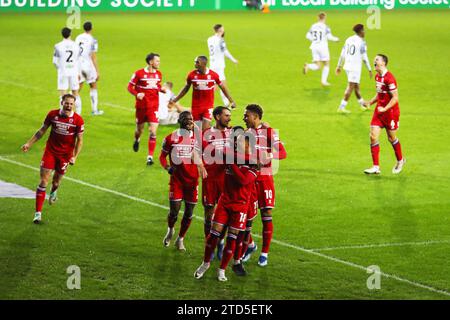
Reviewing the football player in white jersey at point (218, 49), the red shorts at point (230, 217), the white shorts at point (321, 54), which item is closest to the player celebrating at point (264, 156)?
the red shorts at point (230, 217)

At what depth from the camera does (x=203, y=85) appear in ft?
76.7

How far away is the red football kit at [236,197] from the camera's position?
14.2 metres

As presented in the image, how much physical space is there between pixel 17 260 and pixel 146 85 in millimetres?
9165

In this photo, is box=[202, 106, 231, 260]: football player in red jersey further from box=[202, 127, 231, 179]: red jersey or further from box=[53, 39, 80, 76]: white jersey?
box=[53, 39, 80, 76]: white jersey

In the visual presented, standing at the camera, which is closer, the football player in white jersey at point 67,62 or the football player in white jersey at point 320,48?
the football player in white jersey at point 67,62

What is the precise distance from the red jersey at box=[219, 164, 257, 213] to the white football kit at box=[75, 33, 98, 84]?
16.2 m

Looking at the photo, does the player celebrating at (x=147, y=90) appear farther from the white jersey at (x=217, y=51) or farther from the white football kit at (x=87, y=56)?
the white jersey at (x=217, y=51)

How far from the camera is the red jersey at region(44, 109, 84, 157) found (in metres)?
17.7

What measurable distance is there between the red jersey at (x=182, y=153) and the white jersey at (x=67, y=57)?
13.4 metres

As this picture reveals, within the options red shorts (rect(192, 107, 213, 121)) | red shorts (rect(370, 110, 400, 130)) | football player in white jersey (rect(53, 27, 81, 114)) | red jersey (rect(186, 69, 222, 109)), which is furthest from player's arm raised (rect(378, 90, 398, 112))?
football player in white jersey (rect(53, 27, 81, 114))

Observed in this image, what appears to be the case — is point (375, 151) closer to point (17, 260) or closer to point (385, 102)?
point (385, 102)

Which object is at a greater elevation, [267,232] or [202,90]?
[202,90]

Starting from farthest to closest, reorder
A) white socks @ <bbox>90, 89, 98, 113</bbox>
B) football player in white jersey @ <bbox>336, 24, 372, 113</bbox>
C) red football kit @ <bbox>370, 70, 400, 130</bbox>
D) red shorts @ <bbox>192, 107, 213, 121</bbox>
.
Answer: football player in white jersey @ <bbox>336, 24, 372, 113</bbox>
white socks @ <bbox>90, 89, 98, 113</bbox>
red shorts @ <bbox>192, 107, 213, 121</bbox>
red football kit @ <bbox>370, 70, 400, 130</bbox>

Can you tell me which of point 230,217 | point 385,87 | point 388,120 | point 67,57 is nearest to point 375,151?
point 388,120
